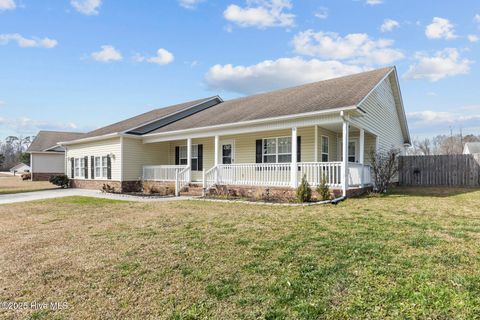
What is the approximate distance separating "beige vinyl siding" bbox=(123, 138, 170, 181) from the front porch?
0.57 m

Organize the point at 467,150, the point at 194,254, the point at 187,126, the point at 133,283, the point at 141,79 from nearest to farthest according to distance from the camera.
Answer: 1. the point at 133,283
2. the point at 194,254
3. the point at 187,126
4. the point at 141,79
5. the point at 467,150

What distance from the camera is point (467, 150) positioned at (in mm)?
36969

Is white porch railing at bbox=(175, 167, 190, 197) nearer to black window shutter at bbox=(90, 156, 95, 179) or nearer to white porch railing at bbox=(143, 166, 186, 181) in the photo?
white porch railing at bbox=(143, 166, 186, 181)

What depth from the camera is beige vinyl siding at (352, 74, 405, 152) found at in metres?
12.4

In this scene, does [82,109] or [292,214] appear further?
[82,109]

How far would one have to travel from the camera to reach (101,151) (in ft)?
60.2

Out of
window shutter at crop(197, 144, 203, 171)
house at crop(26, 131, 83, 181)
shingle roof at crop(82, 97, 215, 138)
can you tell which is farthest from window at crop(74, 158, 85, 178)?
house at crop(26, 131, 83, 181)

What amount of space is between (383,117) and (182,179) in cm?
1089

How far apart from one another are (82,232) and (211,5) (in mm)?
11516

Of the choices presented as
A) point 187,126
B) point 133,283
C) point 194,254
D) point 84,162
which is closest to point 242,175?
point 187,126

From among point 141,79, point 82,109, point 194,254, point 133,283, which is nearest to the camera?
point 133,283

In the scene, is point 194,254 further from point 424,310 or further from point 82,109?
point 82,109

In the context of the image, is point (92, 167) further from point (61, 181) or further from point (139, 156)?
point (139, 156)

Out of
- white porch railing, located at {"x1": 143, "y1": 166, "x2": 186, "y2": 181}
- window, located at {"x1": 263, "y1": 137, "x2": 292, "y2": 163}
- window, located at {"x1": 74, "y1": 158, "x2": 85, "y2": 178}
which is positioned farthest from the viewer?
window, located at {"x1": 74, "y1": 158, "x2": 85, "y2": 178}
